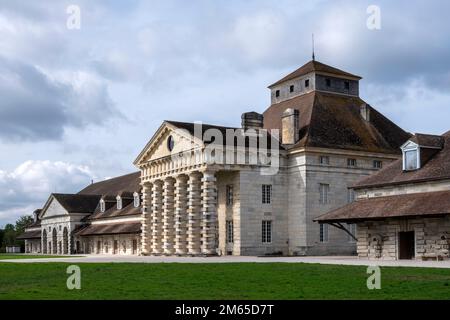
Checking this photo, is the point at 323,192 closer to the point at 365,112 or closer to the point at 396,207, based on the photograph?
the point at 365,112

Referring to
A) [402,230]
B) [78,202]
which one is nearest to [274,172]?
[402,230]

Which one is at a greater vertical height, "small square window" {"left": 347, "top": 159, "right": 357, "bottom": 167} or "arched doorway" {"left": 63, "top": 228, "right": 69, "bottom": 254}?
"small square window" {"left": 347, "top": 159, "right": 357, "bottom": 167}

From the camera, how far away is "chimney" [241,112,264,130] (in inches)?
2251

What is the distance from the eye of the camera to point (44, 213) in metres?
95.3

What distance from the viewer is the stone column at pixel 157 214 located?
2497 inches

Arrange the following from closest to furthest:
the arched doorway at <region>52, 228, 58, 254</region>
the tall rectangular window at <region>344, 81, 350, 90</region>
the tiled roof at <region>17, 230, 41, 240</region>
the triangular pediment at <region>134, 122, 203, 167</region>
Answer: the triangular pediment at <region>134, 122, 203, 167</region> → the tall rectangular window at <region>344, 81, 350, 90</region> → the arched doorway at <region>52, 228, 58, 254</region> → the tiled roof at <region>17, 230, 41, 240</region>

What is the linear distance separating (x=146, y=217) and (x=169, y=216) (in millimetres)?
4594

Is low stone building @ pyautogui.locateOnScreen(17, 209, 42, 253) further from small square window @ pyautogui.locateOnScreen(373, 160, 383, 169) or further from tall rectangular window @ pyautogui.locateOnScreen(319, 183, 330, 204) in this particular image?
small square window @ pyautogui.locateOnScreen(373, 160, 383, 169)

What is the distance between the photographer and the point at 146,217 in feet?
215

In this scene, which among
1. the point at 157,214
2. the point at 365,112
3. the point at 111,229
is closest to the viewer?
the point at 365,112

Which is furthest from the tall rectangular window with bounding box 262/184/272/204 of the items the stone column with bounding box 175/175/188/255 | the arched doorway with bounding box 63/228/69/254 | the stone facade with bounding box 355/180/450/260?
the arched doorway with bounding box 63/228/69/254

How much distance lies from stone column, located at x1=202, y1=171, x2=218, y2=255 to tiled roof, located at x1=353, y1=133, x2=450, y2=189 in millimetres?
14277
